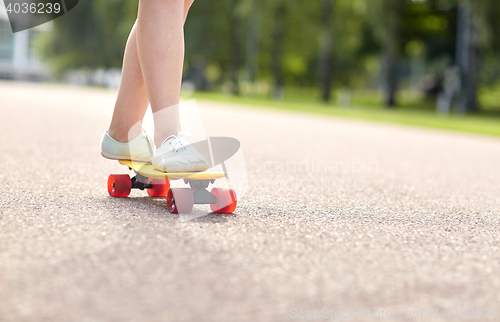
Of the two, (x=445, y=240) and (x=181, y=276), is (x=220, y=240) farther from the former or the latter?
(x=445, y=240)

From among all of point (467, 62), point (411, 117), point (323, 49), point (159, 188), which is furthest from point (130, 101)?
point (323, 49)

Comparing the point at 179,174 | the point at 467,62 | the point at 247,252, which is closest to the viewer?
the point at 247,252

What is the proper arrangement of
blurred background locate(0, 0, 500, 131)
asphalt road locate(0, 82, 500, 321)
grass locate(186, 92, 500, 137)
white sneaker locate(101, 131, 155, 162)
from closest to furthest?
asphalt road locate(0, 82, 500, 321) → white sneaker locate(101, 131, 155, 162) → grass locate(186, 92, 500, 137) → blurred background locate(0, 0, 500, 131)

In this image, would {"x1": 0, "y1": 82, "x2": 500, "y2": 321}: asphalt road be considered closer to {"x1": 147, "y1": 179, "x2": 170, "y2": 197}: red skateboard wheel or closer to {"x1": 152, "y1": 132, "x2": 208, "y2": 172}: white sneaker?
{"x1": 147, "y1": 179, "x2": 170, "y2": 197}: red skateboard wheel

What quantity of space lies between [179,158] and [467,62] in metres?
23.1

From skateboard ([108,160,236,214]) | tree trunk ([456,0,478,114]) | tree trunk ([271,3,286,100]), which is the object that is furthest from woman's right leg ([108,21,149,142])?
tree trunk ([271,3,286,100])

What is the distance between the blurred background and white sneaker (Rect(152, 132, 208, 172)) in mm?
10213

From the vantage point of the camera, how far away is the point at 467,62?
76.7 ft

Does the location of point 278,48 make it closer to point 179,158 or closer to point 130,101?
point 130,101

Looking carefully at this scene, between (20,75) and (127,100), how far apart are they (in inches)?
4280

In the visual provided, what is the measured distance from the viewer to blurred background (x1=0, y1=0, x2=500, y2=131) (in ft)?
76.9

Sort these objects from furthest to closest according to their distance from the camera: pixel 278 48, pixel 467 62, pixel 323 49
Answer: pixel 278 48 → pixel 323 49 → pixel 467 62

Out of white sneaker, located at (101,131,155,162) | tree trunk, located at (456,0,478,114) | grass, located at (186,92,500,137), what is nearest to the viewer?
white sneaker, located at (101,131,155,162)

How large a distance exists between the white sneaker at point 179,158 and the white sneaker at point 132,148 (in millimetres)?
246
